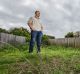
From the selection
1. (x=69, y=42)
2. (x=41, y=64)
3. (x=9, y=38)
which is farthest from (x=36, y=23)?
(x=69, y=42)

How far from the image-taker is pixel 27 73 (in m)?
5.10

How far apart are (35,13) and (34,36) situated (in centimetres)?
78

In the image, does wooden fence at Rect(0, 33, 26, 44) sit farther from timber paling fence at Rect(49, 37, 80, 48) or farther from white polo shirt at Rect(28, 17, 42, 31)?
white polo shirt at Rect(28, 17, 42, 31)

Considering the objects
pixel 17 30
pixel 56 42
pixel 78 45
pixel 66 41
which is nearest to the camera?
pixel 78 45

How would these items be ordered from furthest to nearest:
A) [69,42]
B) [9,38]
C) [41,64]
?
[69,42] → [9,38] → [41,64]

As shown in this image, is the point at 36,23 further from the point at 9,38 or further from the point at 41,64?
the point at 9,38

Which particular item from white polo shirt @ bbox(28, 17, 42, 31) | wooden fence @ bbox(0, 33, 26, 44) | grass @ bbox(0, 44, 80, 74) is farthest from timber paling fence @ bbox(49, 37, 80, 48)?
white polo shirt @ bbox(28, 17, 42, 31)

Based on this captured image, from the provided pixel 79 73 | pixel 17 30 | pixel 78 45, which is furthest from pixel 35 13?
pixel 17 30

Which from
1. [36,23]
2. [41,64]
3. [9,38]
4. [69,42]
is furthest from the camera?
[69,42]

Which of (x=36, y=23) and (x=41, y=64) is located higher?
(x=36, y=23)

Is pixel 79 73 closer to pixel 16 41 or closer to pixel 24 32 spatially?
pixel 16 41

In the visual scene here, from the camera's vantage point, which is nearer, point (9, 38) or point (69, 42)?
point (9, 38)

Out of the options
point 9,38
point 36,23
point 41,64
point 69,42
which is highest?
point 36,23

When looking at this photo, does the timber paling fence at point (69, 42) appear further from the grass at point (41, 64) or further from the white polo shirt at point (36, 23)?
the white polo shirt at point (36, 23)
